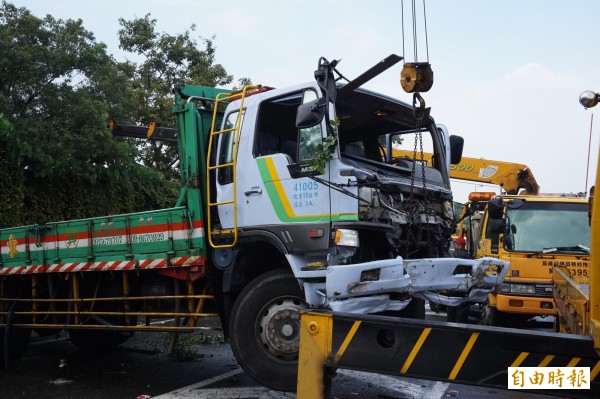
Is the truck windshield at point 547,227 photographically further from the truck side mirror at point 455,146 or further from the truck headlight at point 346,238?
the truck headlight at point 346,238

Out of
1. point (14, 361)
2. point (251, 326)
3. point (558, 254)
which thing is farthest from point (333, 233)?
point (14, 361)

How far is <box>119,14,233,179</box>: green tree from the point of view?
64.1ft

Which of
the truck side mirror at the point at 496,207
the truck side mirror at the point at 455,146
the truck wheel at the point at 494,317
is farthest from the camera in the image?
the truck wheel at the point at 494,317

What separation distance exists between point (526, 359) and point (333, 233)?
2.38 metres

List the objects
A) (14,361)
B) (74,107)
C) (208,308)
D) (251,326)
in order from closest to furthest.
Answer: (251,326) → (208,308) → (14,361) → (74,107)

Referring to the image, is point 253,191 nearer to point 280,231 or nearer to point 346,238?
point 280,231

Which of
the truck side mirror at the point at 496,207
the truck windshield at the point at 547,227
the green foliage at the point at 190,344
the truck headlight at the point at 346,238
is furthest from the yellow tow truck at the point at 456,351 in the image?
the truck windshield at the point at 547,227

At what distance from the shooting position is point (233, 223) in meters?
5.80

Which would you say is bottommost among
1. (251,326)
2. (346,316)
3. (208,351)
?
(208,351)

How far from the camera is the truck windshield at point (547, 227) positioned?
8.80 metres

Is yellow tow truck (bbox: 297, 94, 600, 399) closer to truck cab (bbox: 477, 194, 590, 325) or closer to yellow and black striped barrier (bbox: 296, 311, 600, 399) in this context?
yellow and black striped barrier (bbox: 296, 311, 600, 399)

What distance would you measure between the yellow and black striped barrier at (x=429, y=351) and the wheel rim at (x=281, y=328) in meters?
1.93

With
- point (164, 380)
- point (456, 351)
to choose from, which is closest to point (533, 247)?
point (164, 380)

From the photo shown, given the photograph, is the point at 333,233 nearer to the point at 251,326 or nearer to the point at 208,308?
the point at 251,326
